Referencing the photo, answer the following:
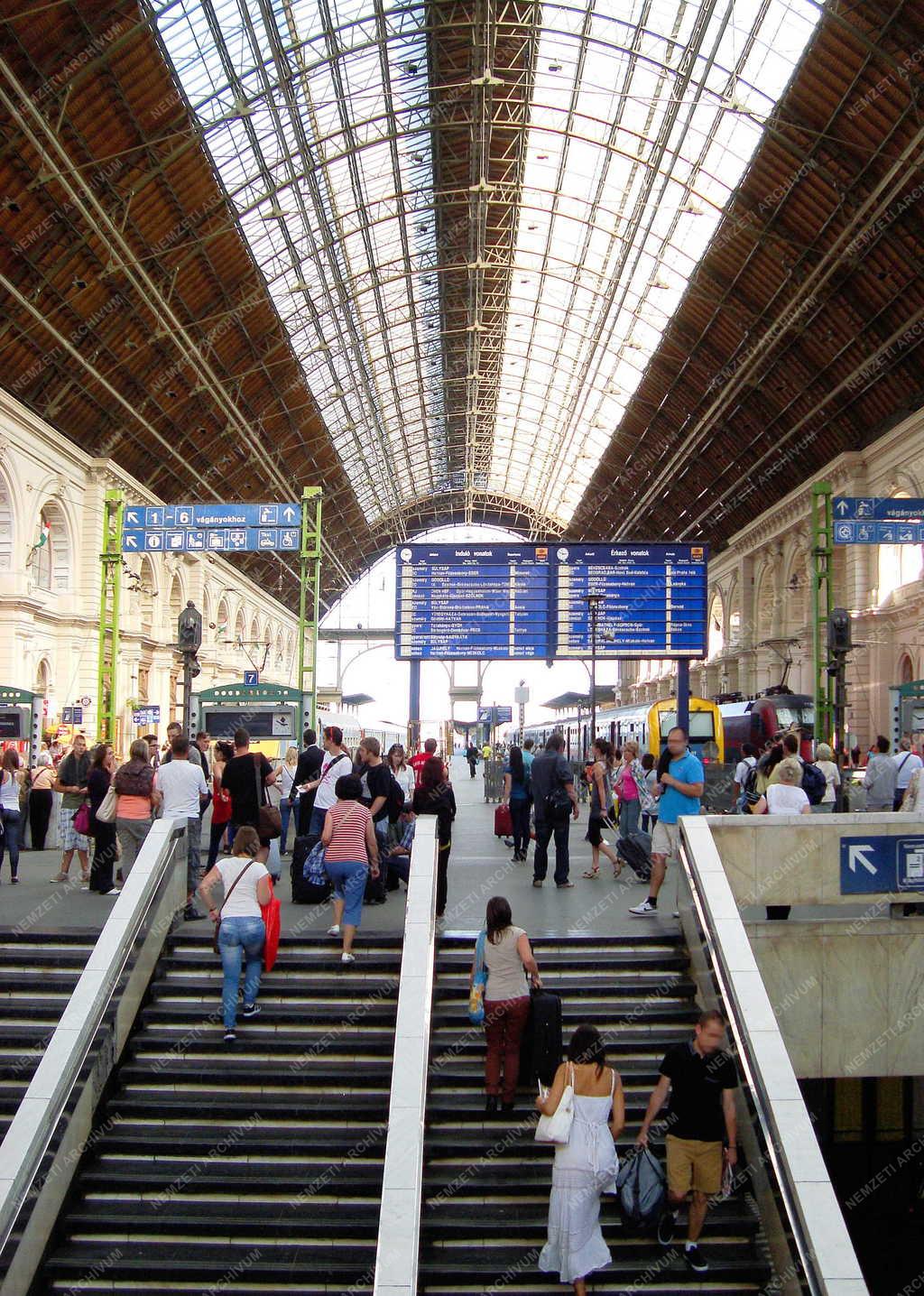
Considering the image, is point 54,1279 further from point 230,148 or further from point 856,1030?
point 230,148

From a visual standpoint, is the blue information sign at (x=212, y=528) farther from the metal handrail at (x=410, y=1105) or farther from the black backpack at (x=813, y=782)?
the metal handrail at (x=410, y=1105)

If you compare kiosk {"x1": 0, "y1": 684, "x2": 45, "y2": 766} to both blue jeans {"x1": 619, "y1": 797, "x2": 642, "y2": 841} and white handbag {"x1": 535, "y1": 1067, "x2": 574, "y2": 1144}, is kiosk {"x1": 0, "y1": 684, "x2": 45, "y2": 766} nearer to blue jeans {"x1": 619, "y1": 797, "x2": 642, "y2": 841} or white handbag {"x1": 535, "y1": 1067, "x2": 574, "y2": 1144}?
blue jeans {"x1": 619, "y1": 797, "x2": 642, "y2": 841}

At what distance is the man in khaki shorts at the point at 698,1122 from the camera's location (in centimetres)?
666

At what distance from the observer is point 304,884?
1096 cm

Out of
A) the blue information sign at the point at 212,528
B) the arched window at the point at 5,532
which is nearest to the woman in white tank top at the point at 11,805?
the blue information sign at the point at 212,528

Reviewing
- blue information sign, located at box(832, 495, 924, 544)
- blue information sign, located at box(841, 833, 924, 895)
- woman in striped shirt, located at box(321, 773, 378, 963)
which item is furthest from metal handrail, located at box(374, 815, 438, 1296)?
blue information sign, located at box(832, 495, 924, 544)

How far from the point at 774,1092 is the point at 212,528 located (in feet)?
67.5

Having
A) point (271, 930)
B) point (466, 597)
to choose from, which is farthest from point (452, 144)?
point (271, 930)

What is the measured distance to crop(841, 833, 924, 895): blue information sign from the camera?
945 centimetres

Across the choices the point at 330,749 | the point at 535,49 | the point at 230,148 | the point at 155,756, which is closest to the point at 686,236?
the point at 535,49

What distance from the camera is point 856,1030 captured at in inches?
360

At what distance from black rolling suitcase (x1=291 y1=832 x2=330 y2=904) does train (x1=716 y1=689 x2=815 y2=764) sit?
21.6 meters

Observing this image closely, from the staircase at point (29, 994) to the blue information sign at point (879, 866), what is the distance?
19.7 ft

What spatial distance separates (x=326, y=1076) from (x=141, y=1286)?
173 centimetres
